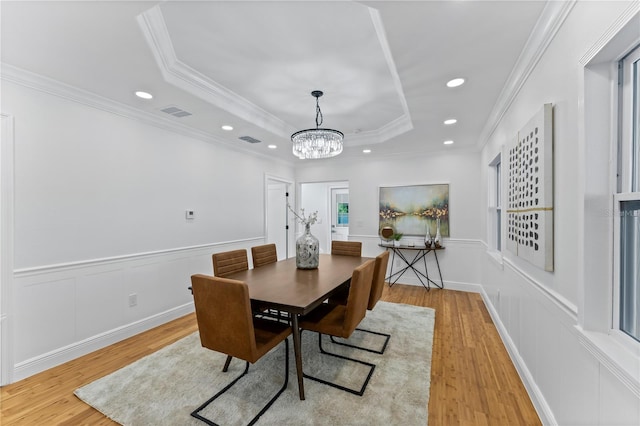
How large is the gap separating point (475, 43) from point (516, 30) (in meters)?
0.22

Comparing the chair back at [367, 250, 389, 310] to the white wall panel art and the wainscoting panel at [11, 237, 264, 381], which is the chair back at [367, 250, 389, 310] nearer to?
the white wall panel art

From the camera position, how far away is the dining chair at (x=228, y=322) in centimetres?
171

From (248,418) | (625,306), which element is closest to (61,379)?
(248,418)

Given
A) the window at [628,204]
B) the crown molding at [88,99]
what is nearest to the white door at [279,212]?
the crown molding at [88,99]

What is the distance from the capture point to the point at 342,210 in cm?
773

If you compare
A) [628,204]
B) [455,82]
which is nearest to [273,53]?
[455,82]

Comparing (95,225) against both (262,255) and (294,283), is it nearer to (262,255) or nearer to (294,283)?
(262,255)

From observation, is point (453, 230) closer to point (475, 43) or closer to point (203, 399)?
point (475, 43)

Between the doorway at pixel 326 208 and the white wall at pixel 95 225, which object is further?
the doorway at pixel 326 208

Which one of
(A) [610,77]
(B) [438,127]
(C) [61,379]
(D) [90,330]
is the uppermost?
(B) [438,127]

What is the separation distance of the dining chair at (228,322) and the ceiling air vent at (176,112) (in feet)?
6.78

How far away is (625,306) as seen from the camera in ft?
3.77

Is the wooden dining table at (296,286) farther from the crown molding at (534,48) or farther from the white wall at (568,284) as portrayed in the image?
the crown molding at (534,48)

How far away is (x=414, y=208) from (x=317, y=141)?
2837 mm
